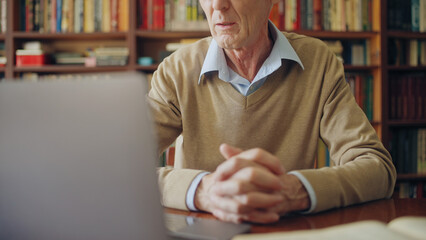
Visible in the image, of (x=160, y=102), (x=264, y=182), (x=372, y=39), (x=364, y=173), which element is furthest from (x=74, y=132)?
(x=372, y=39)

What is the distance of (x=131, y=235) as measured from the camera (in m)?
0.41

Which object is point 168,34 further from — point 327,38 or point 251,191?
point 251,191

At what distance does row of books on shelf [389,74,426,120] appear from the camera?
257cm

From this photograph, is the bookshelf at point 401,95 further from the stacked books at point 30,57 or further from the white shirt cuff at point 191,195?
the stacked books at point 30,57

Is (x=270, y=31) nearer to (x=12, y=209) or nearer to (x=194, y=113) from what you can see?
(x=194, y=113)

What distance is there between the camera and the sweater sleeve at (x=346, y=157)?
2.61 ft

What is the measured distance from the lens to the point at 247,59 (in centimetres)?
127

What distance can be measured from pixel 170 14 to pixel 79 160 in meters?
2.18

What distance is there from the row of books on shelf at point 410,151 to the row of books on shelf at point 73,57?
186 centimetres

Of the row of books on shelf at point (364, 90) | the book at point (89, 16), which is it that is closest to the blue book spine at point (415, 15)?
the row of books on shelf at point (364, 90)

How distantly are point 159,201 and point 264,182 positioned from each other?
324 millimetres

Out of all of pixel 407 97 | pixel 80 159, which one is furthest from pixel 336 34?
pixel 80 159

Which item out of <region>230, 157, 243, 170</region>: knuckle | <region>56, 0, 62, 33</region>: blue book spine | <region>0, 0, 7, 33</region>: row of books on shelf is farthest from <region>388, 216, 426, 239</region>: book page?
<region>0, 0, 7, 33</region>: row of books on shelf

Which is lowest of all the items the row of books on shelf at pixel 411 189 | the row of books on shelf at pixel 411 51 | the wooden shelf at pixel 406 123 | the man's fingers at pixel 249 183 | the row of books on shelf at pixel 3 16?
the row of books on shelf at pixel 411 189
